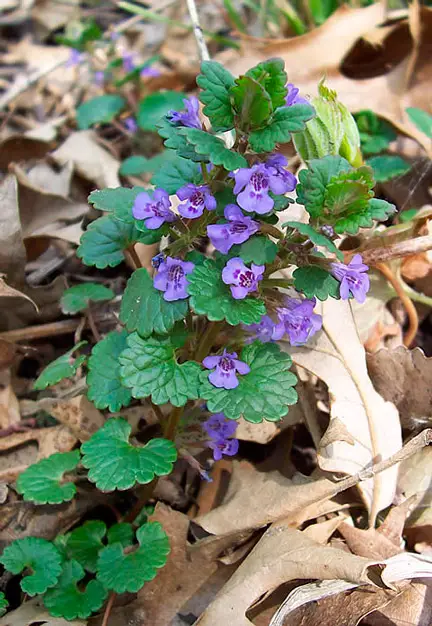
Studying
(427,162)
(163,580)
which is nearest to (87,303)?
(163,580)

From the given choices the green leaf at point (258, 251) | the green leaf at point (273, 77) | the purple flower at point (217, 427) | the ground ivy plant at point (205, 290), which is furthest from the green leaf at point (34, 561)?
the green leaf at point (273, 77)

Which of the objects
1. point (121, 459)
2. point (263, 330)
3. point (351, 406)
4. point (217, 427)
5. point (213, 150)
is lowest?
point (351, 406)

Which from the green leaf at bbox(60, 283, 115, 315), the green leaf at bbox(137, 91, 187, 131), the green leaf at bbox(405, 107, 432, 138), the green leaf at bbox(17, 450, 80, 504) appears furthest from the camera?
the green leaf at bbox(137, 91, 187, 131)

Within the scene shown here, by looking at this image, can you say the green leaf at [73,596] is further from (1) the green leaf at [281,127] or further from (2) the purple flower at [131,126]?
(2) the purple flower at [131,126]

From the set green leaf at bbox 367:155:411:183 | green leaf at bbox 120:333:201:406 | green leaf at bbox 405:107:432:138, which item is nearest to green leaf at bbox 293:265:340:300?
green leaf at bbox 120:333:201:406

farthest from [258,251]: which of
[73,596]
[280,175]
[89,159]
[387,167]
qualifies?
[89,159]

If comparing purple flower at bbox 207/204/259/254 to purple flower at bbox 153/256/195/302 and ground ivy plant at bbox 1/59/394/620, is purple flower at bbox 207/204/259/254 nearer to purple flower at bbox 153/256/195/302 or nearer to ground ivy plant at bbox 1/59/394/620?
ground ivy plant at bbox 1/59/394/620

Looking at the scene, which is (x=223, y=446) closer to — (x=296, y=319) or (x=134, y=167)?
(x=296, y=319)
